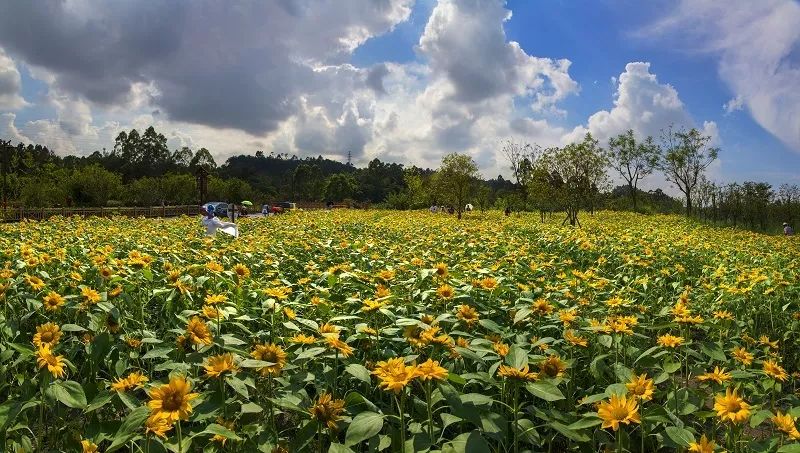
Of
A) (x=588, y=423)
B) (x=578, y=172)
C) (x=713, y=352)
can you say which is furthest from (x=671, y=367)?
(x=578, y=172)

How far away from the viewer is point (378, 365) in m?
1.70

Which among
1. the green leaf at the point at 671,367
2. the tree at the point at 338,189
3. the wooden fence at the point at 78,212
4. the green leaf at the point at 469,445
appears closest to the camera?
the green leaf at the point at 469,445

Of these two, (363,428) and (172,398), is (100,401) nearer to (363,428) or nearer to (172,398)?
(172,398)

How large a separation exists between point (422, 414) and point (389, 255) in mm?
3301

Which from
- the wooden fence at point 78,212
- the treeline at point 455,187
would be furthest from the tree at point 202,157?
the wooden fence at point 78,212

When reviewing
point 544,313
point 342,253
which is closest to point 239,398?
point 544,313

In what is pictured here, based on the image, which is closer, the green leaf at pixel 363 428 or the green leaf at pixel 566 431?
the green leaf at pixel 363 428

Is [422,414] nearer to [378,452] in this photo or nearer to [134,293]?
[378,452]

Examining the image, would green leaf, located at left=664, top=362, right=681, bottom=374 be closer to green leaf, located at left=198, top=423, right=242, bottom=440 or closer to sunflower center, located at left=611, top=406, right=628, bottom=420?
sunflower center, located at left=611, top=406, right=628, bottom=420

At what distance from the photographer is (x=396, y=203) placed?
46.0 m

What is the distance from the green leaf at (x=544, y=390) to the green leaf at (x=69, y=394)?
51.8 inches

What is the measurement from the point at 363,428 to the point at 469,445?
28 centimetres

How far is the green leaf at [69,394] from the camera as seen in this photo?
154 centimetres

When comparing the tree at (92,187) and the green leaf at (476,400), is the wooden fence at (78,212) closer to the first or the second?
the tree at (92,187)
